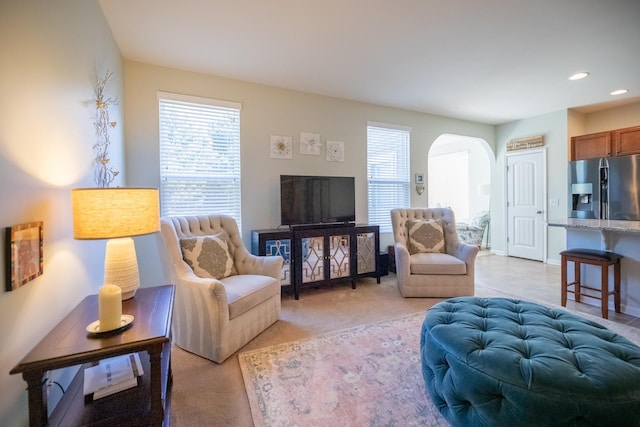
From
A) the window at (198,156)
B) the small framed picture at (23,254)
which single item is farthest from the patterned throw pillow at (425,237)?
the small framed picture at (23,254)

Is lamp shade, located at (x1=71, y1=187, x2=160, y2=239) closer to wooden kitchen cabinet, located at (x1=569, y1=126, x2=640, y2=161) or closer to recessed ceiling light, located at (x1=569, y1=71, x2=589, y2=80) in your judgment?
recessed ceiling light, located at (x1=569, y1=71, x2=589, y2=80)

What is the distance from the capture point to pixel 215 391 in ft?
5.84

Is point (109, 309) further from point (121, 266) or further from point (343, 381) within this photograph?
point (343, 381)

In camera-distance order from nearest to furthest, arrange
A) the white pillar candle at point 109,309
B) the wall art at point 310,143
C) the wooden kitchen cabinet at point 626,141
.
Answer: the white pillar candle at point 109,309, the wall art at point 310,143, the wooden kitchen cabinet at point 626,141

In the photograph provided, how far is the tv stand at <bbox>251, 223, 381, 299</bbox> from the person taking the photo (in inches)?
132

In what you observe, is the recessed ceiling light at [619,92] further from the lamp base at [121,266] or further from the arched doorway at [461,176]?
the lamp base at [121,266]

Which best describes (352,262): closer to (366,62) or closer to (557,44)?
(366,62)

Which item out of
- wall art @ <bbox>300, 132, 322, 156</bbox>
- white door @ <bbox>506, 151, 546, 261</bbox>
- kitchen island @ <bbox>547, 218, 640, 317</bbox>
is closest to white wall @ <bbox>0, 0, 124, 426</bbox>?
wall art @ <bbox>300, 132, 322, 156</bbox>

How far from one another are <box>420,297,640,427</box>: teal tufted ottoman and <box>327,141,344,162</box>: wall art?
9.17 feet

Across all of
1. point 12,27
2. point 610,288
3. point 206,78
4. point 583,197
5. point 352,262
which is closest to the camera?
point 12,27

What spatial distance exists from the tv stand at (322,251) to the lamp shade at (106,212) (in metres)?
1.76

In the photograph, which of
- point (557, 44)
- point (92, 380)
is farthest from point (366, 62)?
point (92, 380)

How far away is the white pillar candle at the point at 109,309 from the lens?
1.23m

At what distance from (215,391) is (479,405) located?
144cm
